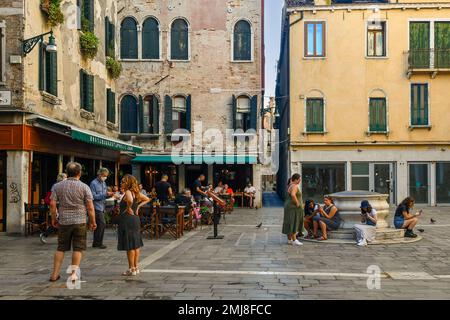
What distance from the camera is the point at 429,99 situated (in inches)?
1009

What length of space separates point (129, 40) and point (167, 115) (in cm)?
402

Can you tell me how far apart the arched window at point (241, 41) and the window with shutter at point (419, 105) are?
804 cm

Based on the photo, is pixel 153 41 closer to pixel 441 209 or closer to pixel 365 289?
pixel 441 209

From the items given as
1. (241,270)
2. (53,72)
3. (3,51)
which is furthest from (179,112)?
(241,270)

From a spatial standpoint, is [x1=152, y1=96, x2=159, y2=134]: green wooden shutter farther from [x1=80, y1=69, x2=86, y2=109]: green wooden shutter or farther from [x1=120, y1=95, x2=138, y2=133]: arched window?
[x1=80, y1=69, x2=86, y2=109]: green wooden shutter

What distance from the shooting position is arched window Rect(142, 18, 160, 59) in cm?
2569

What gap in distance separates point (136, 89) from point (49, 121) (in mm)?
11478

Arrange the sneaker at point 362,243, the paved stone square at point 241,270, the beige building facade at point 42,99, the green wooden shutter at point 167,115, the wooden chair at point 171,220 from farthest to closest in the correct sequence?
the green wooden shutter at point 167,115
the beige building facade at point 42,99
the wooden chair at point 171,220
the sneaker at point 362,243
the paved stone square at point 241,270

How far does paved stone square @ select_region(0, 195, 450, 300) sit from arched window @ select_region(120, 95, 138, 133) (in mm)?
12942

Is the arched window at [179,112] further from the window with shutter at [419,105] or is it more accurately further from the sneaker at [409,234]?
the sneaker at [409,234]

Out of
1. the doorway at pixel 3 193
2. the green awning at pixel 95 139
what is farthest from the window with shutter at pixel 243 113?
the doorway at pixel 3 193

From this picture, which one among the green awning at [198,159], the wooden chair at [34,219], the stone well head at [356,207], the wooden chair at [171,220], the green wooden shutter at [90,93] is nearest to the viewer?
the stone well head at [356,207]

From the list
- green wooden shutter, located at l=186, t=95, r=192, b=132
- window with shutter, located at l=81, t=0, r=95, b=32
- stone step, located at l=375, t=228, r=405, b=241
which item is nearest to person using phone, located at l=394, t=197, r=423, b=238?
stone step, located at l=375, t=228, r=405, b=241

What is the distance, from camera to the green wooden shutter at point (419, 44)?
25.5 m
